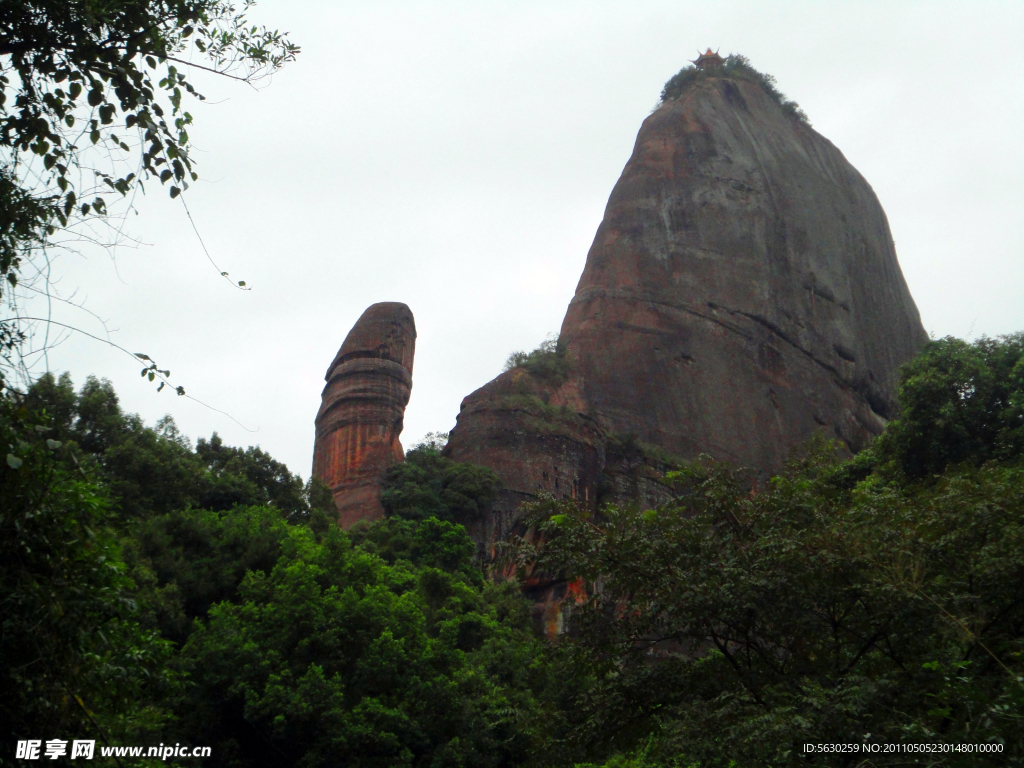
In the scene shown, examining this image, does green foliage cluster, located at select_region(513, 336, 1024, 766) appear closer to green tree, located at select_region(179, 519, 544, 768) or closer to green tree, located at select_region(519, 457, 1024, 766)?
green tree, located at select_region(519, 457, 1024, 766)

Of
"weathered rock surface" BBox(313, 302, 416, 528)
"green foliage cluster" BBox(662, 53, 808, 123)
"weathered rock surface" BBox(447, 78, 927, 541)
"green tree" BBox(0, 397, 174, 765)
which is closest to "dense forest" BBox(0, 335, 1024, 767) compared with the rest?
"green tree" BBox(0, 397, 174, 765)

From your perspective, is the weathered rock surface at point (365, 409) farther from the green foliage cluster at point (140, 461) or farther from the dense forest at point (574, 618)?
the dense forest at point (574, 618)

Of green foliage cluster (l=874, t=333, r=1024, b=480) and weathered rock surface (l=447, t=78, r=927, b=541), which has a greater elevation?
weathered rock surface (l=447, t=78, r=927, b=541)

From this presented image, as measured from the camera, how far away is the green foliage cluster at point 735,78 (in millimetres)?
43906

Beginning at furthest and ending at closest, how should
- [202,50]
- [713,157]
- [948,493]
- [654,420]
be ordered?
1. [713,157]
2. [654,420]
3. [948,493]
4. [202,50]

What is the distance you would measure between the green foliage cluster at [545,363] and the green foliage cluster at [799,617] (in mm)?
20553

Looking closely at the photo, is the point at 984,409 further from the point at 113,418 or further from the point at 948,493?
the point at 113,418

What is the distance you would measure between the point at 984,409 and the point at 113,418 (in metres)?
15.8

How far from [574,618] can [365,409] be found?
66.3ft

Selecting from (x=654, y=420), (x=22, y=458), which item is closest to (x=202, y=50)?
(x=22, y=458)

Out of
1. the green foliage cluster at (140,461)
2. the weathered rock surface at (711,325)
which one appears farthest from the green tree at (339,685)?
the weathered rock surface at (711,325)

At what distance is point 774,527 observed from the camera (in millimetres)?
9344

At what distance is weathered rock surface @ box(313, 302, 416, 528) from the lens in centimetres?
2808

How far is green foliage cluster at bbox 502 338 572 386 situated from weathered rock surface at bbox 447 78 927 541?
8.2 inches
